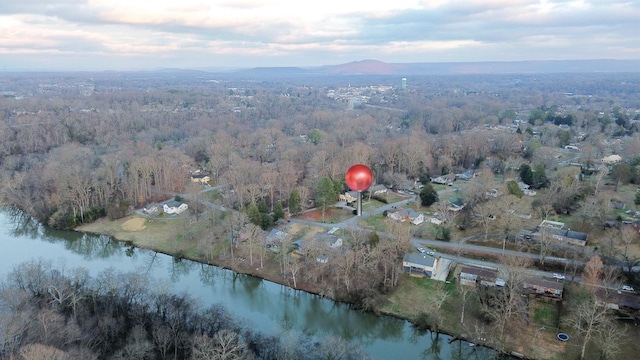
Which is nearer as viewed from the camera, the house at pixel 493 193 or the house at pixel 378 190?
the house at pixel 493 193

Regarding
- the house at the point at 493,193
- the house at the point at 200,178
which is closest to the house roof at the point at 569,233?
the house at the point at 493,193

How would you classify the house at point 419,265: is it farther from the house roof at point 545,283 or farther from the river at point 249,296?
the house roof at point 545,283

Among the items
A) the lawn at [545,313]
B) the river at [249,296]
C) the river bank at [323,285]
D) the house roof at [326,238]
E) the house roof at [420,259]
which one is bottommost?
the river at [249,296]

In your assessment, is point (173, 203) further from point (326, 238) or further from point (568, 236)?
point (568, 236)

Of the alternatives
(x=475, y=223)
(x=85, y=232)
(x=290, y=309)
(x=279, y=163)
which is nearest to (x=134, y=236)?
(x=85, y=232)

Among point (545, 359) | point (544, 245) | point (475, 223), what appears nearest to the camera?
point (545, 359)

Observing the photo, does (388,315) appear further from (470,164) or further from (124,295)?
(470,164)

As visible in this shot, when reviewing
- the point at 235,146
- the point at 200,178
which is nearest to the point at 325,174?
the point at 200,178
